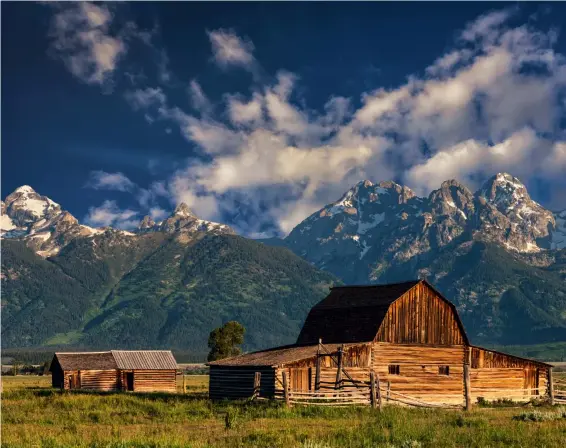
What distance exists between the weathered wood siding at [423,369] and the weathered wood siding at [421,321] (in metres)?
0.55

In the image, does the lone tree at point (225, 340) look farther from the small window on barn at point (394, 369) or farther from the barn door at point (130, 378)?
the small window on barn at point (394, 369)

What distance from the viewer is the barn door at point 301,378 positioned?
50.1m

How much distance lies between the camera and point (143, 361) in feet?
271

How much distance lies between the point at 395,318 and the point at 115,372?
124ft

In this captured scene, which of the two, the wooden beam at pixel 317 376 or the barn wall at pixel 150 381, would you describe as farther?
the barn wall at pixel 150 381

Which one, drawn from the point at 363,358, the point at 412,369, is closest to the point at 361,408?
the point at 363,358

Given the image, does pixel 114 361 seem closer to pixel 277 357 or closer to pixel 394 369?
pixel 277 357

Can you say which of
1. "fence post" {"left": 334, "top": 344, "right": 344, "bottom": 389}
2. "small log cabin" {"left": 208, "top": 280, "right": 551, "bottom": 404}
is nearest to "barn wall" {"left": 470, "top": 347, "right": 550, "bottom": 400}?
"small log cabin" {"left": 208, "top": 280, "right": 551, "bottom": 404}

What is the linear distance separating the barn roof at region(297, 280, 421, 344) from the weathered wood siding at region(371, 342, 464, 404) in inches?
86.3

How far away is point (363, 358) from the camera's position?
53562 mm

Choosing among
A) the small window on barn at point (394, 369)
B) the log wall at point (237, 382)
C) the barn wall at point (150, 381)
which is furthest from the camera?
the barn wall at point (150, 381)

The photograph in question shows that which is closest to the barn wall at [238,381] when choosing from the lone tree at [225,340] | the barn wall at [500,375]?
the barn wall at [500,375]

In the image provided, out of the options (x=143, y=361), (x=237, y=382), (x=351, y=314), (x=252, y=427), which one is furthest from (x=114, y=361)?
(x=252, y=427)

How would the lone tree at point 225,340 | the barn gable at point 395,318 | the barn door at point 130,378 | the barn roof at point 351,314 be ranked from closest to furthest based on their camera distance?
the barn gable at point 395,318, the barn roof at point 351,314, the barn door at point 130,378, the lone tree at point 225,340
